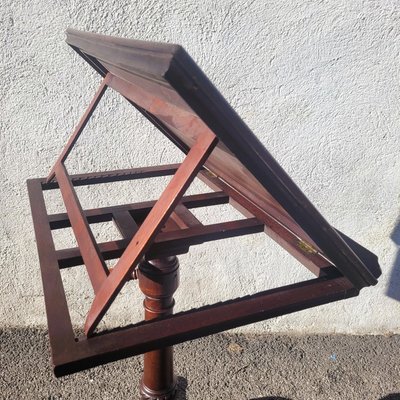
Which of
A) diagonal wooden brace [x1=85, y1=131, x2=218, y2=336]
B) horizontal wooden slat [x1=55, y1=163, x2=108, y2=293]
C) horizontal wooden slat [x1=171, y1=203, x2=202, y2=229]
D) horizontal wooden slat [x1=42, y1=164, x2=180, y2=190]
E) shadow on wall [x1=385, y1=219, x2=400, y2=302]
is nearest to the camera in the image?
diagonal wooden brace [x1=85, y1=131, x2=218, y2=336]

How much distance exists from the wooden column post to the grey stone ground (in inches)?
47.1

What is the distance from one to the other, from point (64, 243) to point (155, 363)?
4.89 ft

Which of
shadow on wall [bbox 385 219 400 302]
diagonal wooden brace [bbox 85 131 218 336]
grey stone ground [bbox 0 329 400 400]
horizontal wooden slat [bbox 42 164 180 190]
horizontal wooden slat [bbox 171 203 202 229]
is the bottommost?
grey stone ground [bbox 0 329 400 400]

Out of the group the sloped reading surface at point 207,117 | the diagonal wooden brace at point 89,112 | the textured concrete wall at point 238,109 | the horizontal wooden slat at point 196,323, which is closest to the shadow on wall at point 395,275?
the textured concrete wall at point 238,109

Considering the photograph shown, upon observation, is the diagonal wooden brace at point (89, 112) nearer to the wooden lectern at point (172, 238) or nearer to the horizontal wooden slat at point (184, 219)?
the wooden lectern at point (172, 238)

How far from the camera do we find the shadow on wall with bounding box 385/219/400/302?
9.94 ft

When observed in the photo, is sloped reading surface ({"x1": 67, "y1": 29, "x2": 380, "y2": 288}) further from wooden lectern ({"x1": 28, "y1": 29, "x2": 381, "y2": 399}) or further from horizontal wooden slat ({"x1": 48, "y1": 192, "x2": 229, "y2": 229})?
horizontal wooden slat ({"x1": 48, "y1": 192, "x2": 229, "y2": 229})

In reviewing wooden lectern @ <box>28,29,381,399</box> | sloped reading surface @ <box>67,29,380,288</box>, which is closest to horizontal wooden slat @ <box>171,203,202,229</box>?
wooden lectern @ <box>28,29,381,399</box>

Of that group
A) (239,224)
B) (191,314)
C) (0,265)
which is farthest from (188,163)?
(0,265)

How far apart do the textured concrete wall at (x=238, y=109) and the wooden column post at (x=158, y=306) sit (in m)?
1.24

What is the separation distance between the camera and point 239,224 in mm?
1473

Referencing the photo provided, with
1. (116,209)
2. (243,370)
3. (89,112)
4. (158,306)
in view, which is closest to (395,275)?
(243,370)

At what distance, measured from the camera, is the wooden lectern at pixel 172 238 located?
82 centimetres

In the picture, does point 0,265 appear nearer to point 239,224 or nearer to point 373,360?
point 239,224
